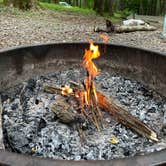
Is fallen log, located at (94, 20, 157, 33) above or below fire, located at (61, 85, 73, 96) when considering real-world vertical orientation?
above

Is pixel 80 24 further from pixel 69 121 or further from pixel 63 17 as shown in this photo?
pixel 69 121

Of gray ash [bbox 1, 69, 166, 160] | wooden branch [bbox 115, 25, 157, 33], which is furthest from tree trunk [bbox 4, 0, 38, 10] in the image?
gray ash [bbox 1, 69, 166, 160]

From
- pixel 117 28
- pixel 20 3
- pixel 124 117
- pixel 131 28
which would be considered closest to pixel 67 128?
pixel 124 117

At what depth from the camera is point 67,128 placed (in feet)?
8.79

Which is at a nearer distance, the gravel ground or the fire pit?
the fire pit

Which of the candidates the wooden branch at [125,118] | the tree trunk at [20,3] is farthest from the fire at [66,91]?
the tree trunk at [20,3]

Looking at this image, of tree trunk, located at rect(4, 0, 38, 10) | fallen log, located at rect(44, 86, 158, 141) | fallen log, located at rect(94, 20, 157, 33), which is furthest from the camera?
tree trunk, located at rect(4, 0, 38, 10)

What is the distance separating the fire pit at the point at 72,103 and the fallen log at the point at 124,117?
0.12 feet

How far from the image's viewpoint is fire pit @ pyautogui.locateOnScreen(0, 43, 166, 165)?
2432 millimetres

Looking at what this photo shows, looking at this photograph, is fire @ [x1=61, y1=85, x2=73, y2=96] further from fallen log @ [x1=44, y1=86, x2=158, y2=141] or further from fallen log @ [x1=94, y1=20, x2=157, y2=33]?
fallen log @ [x1=94, y1=20, x2=157, y2=33]

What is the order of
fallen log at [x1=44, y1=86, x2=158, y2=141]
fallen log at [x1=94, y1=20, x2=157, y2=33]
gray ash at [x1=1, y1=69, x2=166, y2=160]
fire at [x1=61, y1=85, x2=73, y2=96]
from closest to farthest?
gray ash at [x1=1, y1=69, x2=166, y2=160]
fallen log at [x1=44, y1=86, x2=158, y2=141]
fire at [x1=61, y1=85, x2=73, y2=96]
fallen log at [x1=94, y1=20, x2=157, y2=33]

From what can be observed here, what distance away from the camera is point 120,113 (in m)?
2.77

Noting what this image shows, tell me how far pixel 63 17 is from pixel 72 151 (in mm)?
5674

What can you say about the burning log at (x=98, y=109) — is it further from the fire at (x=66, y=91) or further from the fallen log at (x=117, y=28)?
the fallen log at (x=117, y=28)
